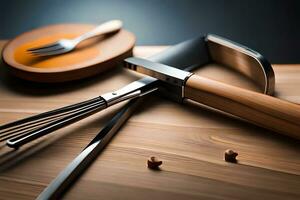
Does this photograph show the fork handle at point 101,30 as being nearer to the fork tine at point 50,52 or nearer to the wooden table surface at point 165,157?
the fork tine at point 50,52

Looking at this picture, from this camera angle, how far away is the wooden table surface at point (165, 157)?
0.44 m

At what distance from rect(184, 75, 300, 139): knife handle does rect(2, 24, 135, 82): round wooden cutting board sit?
189mm

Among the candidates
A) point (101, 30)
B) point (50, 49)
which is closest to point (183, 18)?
point (101, 30)

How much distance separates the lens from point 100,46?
747 mm

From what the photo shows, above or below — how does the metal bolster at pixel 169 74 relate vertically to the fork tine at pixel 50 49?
below

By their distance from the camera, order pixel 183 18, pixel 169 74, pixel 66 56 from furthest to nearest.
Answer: pixel 183 18 → pixel 66 56 → pixel 169 74

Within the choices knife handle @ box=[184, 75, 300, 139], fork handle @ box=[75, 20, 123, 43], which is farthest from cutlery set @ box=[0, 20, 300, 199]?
fork handle @ box=[75, 20, 123, 43]

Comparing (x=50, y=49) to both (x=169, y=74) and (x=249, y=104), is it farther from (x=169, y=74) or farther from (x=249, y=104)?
(x=249, y=104)

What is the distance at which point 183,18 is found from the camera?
92 cm

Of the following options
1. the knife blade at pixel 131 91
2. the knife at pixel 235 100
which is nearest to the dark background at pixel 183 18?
the knife blade at pixel 131 91

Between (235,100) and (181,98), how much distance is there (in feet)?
0.31

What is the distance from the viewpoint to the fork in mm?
717

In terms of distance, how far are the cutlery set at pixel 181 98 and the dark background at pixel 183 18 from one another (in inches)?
8.0

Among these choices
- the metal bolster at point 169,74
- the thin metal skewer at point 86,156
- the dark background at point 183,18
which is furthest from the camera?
the dark background at point 183,18
